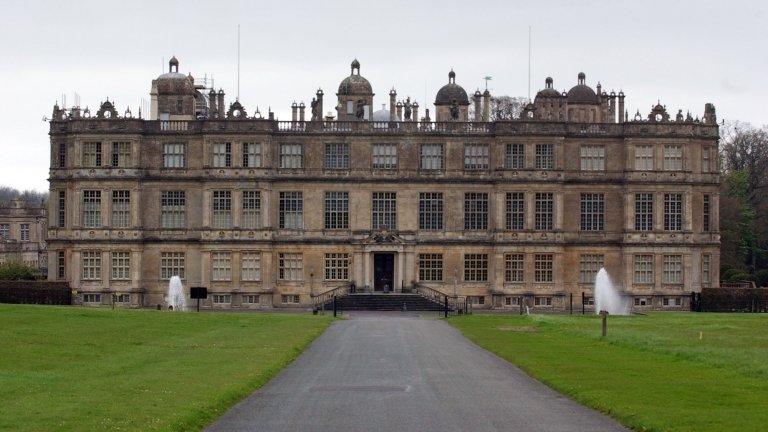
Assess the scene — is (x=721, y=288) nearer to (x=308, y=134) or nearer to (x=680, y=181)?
(x=680, y=181)

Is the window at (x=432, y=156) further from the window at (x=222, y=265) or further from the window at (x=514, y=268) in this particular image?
the window at (x=222, y=265)

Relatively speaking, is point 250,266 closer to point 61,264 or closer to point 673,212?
point 61,264

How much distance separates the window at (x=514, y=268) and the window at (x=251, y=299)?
17736 mm

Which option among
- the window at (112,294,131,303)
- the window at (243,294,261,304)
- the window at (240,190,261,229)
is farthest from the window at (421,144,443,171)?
the window at (112,294,131,303)

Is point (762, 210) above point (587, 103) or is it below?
below

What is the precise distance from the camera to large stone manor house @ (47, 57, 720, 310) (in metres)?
98.8

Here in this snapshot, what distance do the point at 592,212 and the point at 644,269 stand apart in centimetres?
551

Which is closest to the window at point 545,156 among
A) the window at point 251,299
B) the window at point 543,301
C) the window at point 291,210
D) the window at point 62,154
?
the window at point 543,301

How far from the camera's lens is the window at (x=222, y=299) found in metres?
98.8

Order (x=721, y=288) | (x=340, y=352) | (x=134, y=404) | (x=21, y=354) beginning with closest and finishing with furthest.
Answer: (x=134, y=404) < (x=21, y=354) < (x=340, y=352) < (x=721, y=288)

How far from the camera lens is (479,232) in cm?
9975

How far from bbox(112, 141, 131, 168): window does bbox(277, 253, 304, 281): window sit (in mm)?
12779

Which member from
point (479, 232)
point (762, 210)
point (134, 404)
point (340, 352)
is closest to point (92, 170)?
point (479, 232)

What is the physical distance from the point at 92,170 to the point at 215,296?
12.5m
